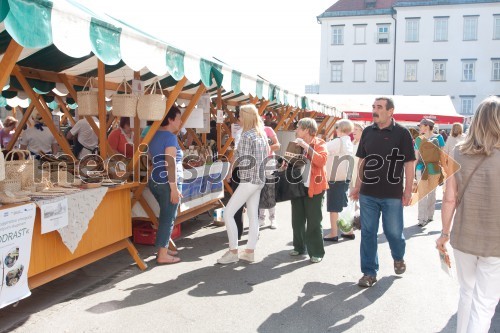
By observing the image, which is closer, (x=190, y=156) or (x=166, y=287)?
(x=166, y=287)

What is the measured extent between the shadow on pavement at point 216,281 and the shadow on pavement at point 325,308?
583 mm

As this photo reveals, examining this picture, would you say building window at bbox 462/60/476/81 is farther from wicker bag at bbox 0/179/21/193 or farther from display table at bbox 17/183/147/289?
wicker bag at bbox 0/179/21/193

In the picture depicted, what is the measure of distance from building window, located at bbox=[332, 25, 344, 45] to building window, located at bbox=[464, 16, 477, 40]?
10629 mm

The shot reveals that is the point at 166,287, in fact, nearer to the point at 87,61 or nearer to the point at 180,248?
the point at 180,248

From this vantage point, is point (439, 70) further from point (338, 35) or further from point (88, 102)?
point (88, 102)

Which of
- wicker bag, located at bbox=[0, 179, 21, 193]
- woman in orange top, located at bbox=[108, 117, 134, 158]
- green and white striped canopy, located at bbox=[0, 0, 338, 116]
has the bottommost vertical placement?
wicker bag, located at bbox=[0, 179, 21, 193]

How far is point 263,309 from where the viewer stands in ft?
13.8

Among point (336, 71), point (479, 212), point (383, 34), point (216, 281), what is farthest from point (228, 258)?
point (383, 34)

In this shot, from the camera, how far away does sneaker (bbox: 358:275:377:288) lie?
189 inches

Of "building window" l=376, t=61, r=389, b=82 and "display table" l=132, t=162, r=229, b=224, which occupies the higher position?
"building window" l=376, t=61, r=389, b=82

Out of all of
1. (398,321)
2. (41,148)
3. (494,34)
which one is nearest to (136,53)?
(398,321)

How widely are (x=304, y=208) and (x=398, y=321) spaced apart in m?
2.06

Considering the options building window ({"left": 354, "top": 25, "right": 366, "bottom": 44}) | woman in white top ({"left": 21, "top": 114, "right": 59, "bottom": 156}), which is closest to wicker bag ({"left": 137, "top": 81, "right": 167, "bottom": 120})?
woman in white top ({"left": 21, "top": 114, "right": 59, "bottom": 156})

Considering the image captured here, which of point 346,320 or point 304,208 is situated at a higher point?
point 304,208
